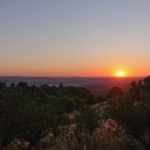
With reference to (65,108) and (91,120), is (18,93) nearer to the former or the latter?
(91,120)

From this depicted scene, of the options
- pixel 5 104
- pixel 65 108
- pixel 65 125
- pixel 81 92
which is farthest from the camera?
pixel 81 92

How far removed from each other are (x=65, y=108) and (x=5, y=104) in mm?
48144

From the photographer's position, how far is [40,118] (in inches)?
470

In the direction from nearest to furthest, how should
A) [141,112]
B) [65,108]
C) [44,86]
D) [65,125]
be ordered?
[141,112], [65,125], [65,108], [44,86]

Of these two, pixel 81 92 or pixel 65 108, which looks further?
pixel 81 92

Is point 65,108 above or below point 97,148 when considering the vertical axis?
below

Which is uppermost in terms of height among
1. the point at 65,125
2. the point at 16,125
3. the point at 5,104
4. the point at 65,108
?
the point at 5,104

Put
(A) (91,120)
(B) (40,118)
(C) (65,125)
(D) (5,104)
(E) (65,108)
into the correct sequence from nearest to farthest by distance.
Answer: (D) (5,104) < (B) (40,118) < (C) (65,125) < (A) (91,120) < (E) (65,108)

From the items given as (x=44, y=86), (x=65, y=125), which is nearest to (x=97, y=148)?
(x=65, y=125)

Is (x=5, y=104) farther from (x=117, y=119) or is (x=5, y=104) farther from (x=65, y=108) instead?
(x=65, y=108)

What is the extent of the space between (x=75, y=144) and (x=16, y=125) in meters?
2.81

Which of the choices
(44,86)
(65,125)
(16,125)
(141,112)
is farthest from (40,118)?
(44,86)

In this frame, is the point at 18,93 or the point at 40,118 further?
the point at 40,118

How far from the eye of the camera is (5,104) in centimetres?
1034
